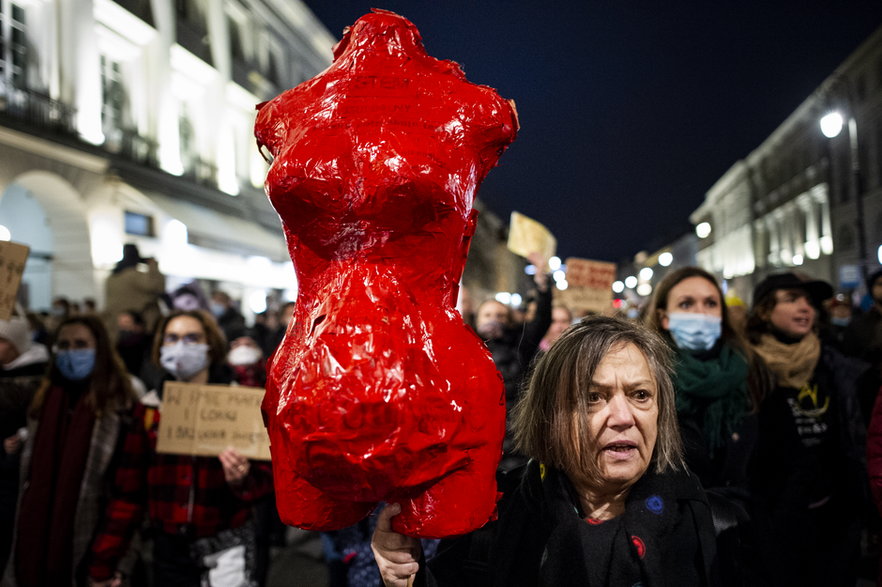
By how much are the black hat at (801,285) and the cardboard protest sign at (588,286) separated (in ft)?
12.2

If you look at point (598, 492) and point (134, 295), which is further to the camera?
point (134, 295)

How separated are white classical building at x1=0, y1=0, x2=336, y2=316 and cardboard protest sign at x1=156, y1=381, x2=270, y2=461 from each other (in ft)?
31.5

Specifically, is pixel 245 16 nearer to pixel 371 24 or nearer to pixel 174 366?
pixel 174 366

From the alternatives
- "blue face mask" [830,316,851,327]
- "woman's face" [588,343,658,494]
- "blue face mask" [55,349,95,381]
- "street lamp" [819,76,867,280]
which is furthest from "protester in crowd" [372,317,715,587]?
"street lamp" [819,76,867,280]

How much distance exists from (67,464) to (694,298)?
3503 millimetres

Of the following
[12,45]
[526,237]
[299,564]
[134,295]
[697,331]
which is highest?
[12,45]

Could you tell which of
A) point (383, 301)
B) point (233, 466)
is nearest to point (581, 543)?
point (383, 301)

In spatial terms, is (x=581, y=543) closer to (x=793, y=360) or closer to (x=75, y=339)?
(x=793, y=360)

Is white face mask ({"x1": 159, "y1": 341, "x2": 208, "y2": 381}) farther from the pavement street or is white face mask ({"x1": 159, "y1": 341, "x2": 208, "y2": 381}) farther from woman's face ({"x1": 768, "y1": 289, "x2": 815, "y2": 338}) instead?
woman's face ({"x1": 768, "y1": 289, "x2": 815, "y2": 338})

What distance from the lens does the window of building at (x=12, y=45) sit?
1182 cm

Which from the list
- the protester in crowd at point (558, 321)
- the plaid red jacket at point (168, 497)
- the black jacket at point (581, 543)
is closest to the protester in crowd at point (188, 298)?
the plaid red jacket at point (168, 497)

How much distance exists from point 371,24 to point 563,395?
3.64ft

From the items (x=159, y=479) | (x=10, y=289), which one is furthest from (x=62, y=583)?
(x=10, y=289)

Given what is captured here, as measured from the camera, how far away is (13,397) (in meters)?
3.80
